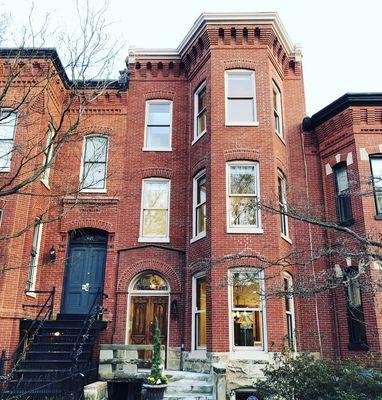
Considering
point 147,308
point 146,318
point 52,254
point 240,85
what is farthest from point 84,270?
point 240,85

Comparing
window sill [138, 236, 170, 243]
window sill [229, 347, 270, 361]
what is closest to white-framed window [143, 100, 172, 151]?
window sill [138, 236, 170, 243]

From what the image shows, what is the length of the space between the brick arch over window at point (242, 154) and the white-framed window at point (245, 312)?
3488 mm

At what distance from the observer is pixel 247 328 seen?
37.4ft

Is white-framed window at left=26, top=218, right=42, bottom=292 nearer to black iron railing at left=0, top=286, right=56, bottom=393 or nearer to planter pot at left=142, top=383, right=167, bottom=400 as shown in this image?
black iron railing at left=0, top=286, right=56, bottom=393

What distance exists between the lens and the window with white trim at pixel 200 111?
14422 mm

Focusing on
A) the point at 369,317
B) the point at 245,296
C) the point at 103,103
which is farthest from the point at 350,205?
the point at 103,103

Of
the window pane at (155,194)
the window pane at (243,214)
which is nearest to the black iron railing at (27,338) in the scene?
the window pane at (155,194)

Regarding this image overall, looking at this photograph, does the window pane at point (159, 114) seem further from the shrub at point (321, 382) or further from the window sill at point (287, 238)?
the shrub at point (321, 382)

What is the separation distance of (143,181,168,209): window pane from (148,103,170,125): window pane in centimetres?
245

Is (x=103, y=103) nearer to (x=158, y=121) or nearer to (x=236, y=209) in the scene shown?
(x=158, y=121)

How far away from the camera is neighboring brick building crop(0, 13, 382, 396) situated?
1166 cm

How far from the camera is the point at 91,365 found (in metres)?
11.5

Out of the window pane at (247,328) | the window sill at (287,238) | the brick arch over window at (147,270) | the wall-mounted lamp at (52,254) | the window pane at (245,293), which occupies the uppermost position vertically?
the window sill at (287,238)

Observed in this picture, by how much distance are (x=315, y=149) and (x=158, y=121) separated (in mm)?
5792
